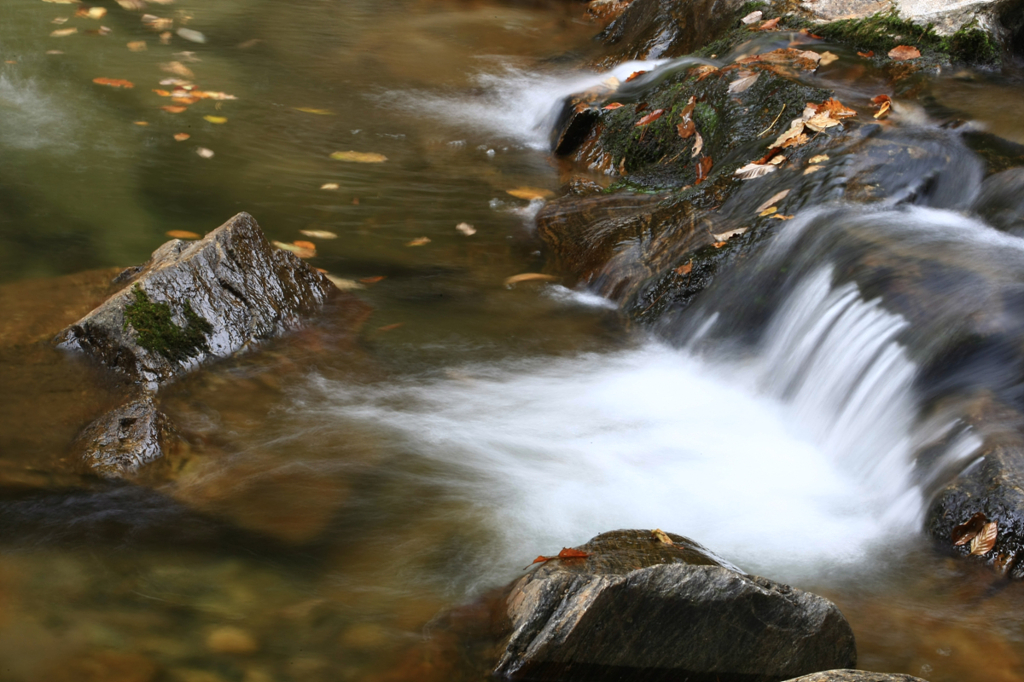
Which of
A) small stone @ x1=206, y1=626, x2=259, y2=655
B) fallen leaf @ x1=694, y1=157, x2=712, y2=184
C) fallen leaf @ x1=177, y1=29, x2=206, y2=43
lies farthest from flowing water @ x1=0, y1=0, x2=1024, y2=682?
fallen leaf @ x1=177, y1=29, x2=206, y2=43

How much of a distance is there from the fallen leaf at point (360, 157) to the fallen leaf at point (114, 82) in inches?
94.9

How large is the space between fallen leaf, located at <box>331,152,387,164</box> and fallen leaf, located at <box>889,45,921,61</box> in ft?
13.2

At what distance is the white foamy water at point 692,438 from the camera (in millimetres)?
3279

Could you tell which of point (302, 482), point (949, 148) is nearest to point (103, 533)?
point (302, 482)

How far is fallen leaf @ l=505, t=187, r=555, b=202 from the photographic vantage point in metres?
6.48

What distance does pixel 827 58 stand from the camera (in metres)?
6.39

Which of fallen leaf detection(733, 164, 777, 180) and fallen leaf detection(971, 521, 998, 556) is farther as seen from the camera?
fallen leaf detection(733, 164, 777, 180)

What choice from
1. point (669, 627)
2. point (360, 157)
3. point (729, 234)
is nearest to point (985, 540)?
point (669, 627)

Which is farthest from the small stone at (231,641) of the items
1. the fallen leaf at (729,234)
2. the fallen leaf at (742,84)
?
the fallen leaf at (742,84)

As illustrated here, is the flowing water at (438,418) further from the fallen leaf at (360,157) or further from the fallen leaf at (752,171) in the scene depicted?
the fallen leaf at (752,171)

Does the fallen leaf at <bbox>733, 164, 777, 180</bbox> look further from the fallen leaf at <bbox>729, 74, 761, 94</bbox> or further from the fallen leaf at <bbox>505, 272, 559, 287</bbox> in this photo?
the fallen leaf at <bbox>505, 272, 559, 287</bbox>

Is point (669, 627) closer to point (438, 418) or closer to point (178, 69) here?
point (438, 418)

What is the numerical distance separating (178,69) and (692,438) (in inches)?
267

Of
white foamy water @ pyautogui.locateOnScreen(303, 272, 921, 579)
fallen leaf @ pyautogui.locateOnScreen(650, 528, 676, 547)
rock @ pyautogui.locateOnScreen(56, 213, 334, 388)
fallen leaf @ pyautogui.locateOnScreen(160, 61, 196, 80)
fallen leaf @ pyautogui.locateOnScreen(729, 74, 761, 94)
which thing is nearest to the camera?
fallen leaf @ pyautogui.locateOnScreen(650, 528, 676, 547)
